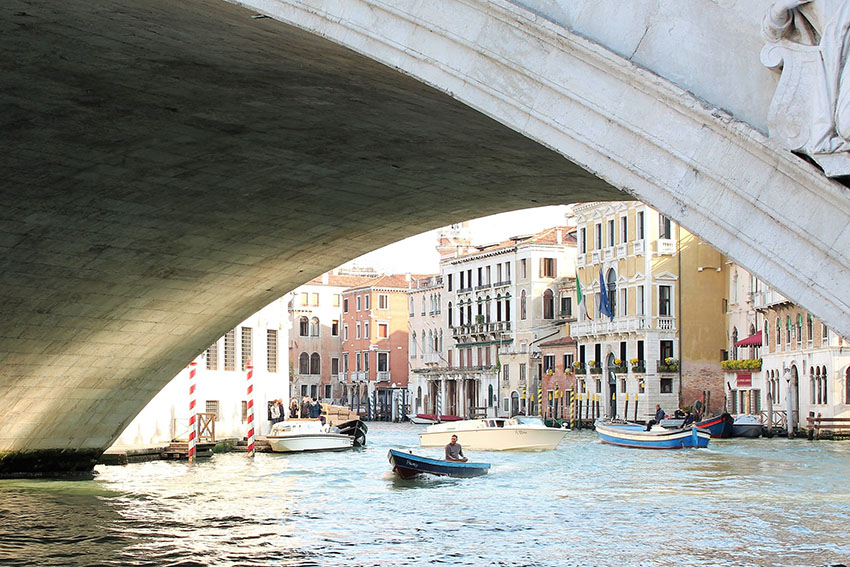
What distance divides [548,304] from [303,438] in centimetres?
2913

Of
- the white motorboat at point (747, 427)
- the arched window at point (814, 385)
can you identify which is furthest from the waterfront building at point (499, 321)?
the arched window at point (814, 385)

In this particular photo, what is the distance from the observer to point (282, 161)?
9.89m

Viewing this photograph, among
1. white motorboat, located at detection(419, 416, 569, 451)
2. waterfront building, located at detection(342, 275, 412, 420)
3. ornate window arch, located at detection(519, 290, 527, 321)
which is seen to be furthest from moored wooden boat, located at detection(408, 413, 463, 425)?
white motorboat, located at detection(419, 416, 569, 451)

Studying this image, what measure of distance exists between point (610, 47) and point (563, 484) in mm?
17009

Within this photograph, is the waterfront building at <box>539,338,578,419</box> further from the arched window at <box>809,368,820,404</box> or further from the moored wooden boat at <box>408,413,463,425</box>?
the arched window at <box>809,368,820,404</box>

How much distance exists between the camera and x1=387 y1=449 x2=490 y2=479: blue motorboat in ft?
64.6

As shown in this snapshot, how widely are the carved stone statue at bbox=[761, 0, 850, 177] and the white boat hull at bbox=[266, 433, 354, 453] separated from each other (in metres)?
24.7

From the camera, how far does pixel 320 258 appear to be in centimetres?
1504

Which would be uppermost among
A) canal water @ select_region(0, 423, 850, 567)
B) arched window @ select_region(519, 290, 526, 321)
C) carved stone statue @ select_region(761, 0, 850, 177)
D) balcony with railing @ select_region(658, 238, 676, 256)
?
balcony with railing @ select_region(658, 238, 676, 256)

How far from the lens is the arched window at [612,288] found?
47469 mm

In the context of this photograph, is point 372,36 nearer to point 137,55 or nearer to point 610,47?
point 610,47

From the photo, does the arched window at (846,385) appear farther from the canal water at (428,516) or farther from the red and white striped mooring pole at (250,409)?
the red and white striped mooring pole at (250,409)

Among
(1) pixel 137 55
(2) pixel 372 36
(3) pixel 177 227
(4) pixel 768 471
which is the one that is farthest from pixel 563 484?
(2) pixel 372 36

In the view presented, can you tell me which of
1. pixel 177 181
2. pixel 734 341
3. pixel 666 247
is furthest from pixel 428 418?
pixel 177 181
